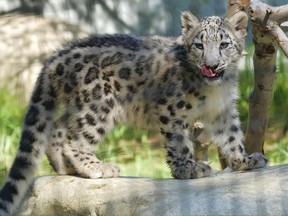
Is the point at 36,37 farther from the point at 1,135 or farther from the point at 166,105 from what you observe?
the point at 166,105

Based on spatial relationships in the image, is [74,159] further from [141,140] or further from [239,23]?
[141,140]

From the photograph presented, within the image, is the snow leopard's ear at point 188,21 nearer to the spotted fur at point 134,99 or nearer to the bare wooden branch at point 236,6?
the spotted fur at point 134,99

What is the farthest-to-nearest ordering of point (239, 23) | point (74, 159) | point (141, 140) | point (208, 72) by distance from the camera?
point (141, 140)
point (74, 159)
point (239, 23)
point (208, 72)

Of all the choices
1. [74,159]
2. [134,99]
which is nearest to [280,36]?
[134,99]

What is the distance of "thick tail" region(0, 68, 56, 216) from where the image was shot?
13.6 ft

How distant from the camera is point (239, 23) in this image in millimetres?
4133

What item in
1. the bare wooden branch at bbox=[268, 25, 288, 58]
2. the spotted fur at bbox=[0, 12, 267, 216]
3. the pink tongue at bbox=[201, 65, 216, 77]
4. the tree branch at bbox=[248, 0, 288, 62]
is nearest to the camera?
the bare wooden branch at bbox=[268, 25, 288, 58]

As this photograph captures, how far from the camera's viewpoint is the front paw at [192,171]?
13.2 feet

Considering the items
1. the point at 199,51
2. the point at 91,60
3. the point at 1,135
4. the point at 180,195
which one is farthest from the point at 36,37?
the point at 180,195

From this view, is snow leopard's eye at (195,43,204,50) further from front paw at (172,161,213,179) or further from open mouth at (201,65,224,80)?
front paw at (172,161,213,179)

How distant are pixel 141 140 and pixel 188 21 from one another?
2094mm

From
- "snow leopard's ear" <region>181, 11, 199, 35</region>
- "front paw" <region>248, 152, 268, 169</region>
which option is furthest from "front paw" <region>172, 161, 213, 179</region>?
"snow leopard's ear" <region>181, 11, 199, 35</region>

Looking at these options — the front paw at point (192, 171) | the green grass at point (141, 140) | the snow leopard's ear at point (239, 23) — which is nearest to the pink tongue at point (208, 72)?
the snow leopard's ear at point (239, 23)

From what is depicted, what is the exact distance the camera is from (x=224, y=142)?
14.0 ft
